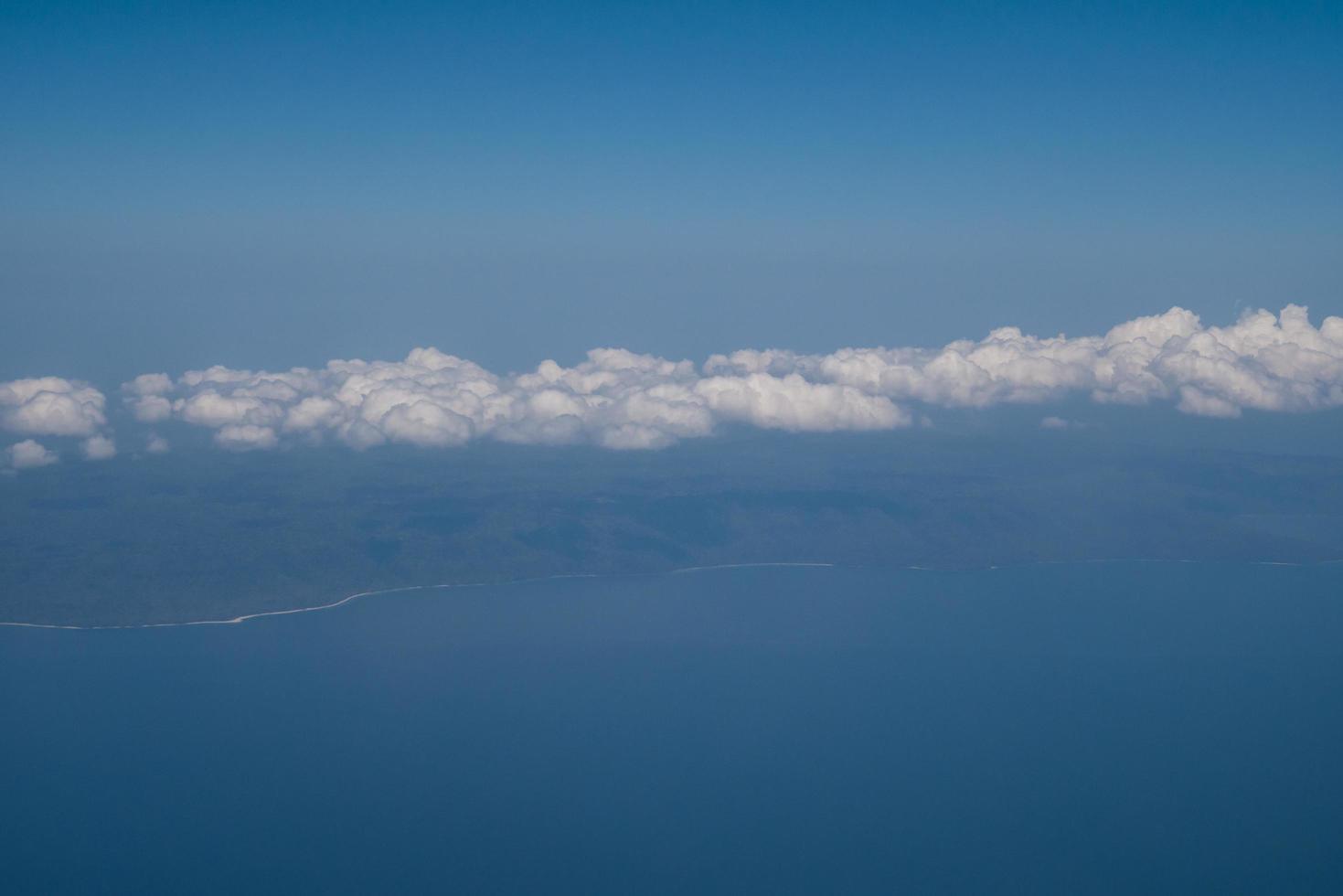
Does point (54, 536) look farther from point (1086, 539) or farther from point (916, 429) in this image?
point (916, 429)

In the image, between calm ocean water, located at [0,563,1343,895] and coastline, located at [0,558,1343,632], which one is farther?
coastline, located at [0,558,1343,632]

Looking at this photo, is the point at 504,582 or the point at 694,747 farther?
the point at 504,582

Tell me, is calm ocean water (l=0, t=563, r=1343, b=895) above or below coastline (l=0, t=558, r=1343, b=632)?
below

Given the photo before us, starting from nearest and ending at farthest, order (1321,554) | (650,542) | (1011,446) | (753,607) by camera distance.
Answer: (753,607)
(1321,554)
(650,542)
(1011,446)

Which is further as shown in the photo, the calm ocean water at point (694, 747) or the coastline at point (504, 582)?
the coastline at point (504, 582)

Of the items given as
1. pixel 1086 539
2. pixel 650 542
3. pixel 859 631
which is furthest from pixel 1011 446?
pixel 859 631

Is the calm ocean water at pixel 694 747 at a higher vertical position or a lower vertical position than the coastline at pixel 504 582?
lower

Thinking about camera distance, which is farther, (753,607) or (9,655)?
(753,607)

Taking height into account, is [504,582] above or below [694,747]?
above
